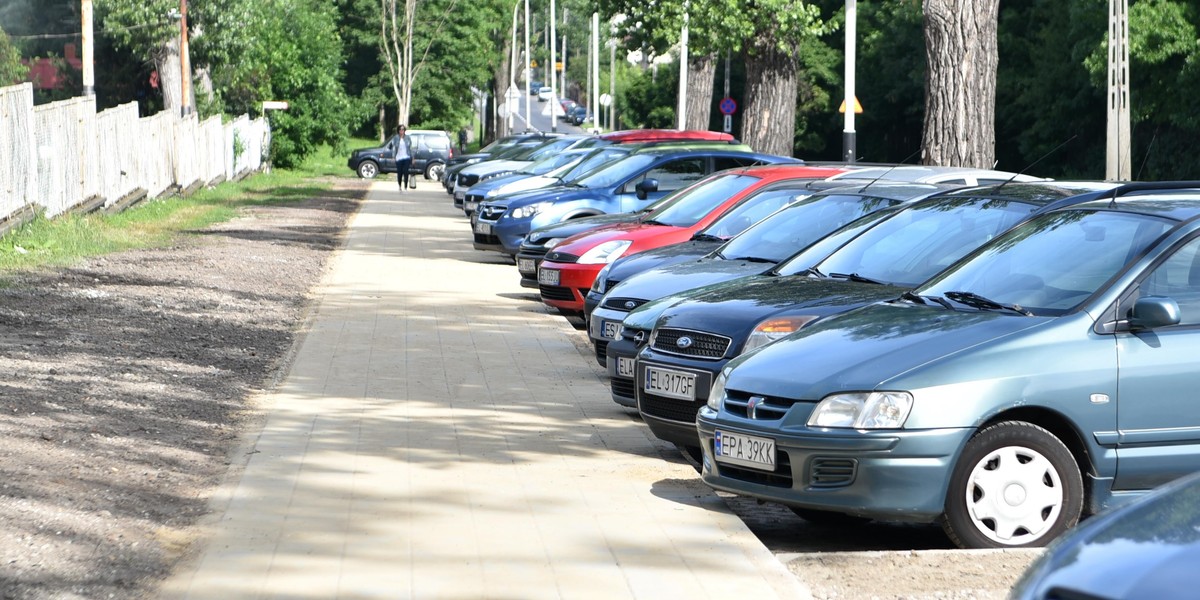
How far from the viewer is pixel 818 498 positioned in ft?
20.6

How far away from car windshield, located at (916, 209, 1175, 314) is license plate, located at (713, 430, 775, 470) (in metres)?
1.22

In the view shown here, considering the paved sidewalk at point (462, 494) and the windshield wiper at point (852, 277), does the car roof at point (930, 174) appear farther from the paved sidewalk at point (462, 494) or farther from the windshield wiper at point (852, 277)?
the windshield wiper at point (852, 277)

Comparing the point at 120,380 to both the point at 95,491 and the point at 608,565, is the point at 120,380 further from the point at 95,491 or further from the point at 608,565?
the point at 608,565

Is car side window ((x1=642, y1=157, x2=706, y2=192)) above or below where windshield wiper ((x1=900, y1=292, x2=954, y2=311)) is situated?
above

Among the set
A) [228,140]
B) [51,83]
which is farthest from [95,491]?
[51,83]

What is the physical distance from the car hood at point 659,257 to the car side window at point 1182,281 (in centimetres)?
498

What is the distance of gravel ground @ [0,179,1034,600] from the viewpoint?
5.78 m

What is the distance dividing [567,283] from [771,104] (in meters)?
15.7

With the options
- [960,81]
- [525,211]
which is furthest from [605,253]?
[960,81]

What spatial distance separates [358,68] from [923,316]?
7516 centimetres

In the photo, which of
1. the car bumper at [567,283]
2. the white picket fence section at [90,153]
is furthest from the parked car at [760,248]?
the white picket fence section at [90,153]

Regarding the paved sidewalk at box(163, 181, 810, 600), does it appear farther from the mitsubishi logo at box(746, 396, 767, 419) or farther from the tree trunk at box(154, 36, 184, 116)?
the tree trunk at box(154, 36, 184, 116)

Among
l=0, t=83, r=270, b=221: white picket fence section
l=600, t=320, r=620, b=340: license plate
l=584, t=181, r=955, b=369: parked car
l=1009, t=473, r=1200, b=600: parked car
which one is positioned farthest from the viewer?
l=0, t=83, r=270, b=221: white picket fence section

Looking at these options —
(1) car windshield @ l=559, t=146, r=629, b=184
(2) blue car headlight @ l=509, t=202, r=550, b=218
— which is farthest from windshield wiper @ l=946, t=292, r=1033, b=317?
(1) car windshield @ l=559, t=146, r=629, b=184
